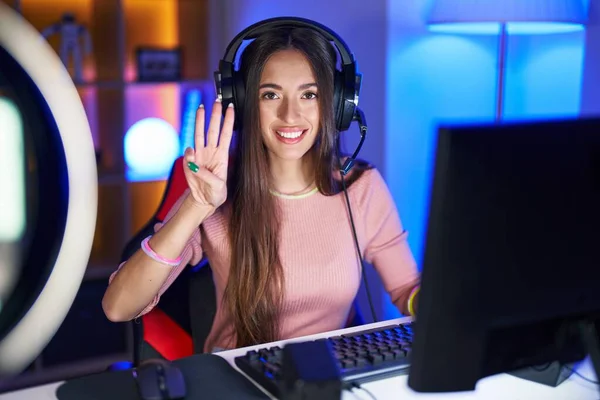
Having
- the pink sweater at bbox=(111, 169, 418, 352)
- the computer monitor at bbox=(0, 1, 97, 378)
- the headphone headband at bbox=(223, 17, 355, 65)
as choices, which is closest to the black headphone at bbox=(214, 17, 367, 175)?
the headphone headband at bbox=(223, 17, 355, 65)

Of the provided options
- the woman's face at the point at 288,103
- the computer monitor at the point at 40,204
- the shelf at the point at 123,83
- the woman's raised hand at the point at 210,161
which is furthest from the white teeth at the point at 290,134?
the shelf at the point at 123,83

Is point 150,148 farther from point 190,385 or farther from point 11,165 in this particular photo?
point 11,165

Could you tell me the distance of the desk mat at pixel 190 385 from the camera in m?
0.84

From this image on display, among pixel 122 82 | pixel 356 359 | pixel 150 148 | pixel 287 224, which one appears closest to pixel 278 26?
pixel 287 224

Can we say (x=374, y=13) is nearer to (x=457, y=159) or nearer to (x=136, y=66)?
(x=136, y=66)

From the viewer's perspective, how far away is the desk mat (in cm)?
84

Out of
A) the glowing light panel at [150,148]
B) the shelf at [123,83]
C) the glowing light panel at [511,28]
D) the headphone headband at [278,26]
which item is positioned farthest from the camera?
the glowing light panel at [150,148]

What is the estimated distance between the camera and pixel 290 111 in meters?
1.26

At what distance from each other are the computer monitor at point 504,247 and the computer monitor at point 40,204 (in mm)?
327

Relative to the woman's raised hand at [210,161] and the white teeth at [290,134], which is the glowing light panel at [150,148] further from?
the woman's raised hand at [210,161]

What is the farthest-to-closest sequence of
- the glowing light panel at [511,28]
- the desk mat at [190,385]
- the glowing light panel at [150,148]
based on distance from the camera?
the glowing light panel at [150,148], the glowing light panel at [511,28], the desk mat at [190,385]

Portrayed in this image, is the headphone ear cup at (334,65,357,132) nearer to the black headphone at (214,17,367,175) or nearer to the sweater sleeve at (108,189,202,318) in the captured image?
the black headphone at (214,17,367,175)

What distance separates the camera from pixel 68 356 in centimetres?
237

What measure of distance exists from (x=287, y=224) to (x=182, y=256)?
0.21m
